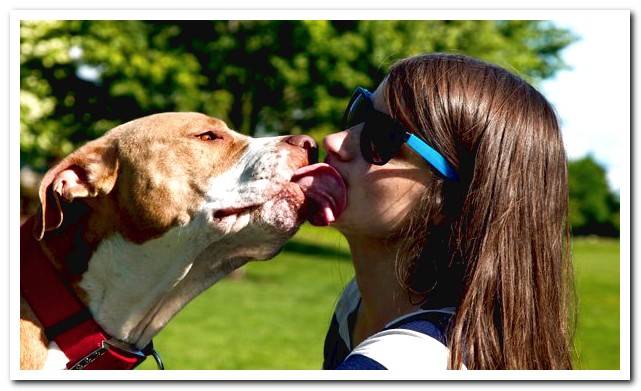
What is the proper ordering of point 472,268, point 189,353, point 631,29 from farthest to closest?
point 189,353 < point 631,29 < point 472,268

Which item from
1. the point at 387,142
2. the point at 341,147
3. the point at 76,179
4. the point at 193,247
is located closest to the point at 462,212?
the point at 387,142

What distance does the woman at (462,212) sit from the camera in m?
2.89

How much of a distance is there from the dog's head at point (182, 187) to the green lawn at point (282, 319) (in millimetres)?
1897

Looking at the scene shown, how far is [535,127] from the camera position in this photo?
2.97 metres

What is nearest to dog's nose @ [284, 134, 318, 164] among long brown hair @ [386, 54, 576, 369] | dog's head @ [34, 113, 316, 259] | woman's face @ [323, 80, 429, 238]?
dog's head @ [34, 113, 316, 259]

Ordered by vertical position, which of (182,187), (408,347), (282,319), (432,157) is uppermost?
(432,157)

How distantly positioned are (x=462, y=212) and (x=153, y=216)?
3.82 ft

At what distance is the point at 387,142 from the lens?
9.93 ft

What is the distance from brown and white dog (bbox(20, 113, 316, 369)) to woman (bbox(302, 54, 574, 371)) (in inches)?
9.6

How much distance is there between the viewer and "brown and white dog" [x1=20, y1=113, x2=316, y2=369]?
10.4ft

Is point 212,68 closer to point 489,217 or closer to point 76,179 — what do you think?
point 76,179

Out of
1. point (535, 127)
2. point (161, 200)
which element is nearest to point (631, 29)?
point (535, 127)
